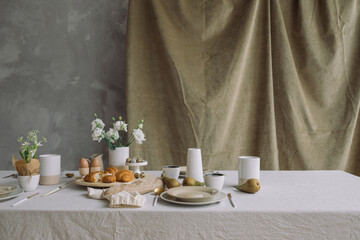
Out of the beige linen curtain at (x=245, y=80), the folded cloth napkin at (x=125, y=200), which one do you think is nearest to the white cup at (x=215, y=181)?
the folded cloth napkin at (x=125, y=200)

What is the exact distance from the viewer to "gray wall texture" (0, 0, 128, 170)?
2.48 metres

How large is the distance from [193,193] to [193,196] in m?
0.07

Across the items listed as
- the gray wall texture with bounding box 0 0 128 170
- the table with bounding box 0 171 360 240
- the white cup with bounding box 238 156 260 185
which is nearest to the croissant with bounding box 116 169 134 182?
the table with bounding box 0 171 360 240

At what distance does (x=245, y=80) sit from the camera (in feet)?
7.76

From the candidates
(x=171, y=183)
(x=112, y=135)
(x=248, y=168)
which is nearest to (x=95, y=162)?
(x=112, y=135)

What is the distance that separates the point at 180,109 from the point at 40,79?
1.23 metres

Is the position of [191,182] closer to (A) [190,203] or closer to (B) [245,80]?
(A) [190,203]

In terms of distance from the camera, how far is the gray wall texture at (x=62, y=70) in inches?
97.8

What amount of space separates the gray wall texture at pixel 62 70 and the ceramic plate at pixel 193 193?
153 cm

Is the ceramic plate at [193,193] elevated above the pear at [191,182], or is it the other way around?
the pear at [191,182]

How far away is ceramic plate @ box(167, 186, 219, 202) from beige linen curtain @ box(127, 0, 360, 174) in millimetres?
1230

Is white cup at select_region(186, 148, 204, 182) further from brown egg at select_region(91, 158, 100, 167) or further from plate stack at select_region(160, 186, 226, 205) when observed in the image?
brown egg at select_region(91, 158, 100, 167)

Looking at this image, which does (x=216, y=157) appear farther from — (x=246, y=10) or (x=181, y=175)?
(x=246, y=10)

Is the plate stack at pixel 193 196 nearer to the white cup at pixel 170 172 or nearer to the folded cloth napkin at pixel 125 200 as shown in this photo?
the folded cloth napkin at pixel 125 200
